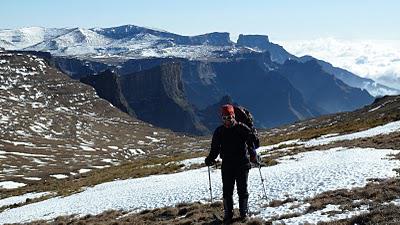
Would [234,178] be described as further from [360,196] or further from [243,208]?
[360,196]

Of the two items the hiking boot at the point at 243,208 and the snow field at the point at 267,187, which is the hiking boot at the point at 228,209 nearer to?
the hiking boot at the point at 243,208

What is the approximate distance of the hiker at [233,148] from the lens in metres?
17.0

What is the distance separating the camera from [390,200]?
17.3 m

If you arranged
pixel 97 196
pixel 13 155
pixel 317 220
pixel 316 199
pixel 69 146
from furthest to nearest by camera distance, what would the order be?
pixel 69 146 → pixel 13 155 → pixel 97 196 → pixel 316 199 → pixel 317 220

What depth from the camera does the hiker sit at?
55.8 feet

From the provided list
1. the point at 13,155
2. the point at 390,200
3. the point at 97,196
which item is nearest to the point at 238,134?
the point at 390,200

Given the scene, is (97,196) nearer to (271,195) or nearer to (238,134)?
(271,195)

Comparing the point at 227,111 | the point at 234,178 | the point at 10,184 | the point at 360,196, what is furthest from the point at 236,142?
the point at 10,184

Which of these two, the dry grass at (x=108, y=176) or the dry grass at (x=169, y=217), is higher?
the dry grass at (x=169, y=217)

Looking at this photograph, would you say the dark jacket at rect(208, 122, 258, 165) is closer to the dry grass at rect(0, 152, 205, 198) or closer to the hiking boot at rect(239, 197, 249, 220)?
the hiking boot at rect(239, 197, 249, 220)

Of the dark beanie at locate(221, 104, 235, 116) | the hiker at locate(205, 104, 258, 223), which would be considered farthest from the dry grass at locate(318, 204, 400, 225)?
the dark beanie at locate(221, 104, 235, 116)

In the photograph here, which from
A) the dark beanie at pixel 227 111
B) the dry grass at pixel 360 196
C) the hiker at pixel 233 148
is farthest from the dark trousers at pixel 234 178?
the dry grass at pixel 360 196

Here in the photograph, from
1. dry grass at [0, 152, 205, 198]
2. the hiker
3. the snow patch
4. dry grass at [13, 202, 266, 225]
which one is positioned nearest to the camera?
the hiker

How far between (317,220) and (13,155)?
144m
